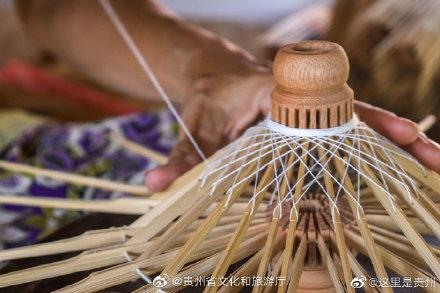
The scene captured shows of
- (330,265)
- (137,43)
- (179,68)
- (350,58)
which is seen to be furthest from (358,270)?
(350,58)

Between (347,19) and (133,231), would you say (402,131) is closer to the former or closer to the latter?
(133,231)

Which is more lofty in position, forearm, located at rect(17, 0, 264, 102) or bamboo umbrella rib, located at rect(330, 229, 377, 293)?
forearm, located at rect(17, 0, 264, 102)

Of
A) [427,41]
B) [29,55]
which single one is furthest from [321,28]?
[29,55]

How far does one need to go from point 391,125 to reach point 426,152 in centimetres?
5

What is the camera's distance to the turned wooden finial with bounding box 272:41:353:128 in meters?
0.61

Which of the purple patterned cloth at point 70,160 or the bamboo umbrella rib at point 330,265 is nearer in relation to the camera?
the bamboo umbrella rib at point 330,265

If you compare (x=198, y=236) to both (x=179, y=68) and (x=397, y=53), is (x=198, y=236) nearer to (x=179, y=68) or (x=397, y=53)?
(x=179, y=68)

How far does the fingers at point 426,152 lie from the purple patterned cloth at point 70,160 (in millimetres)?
678

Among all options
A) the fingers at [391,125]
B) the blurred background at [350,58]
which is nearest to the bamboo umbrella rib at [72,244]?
the fingers at [391,125]

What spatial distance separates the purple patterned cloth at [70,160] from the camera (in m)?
1.29

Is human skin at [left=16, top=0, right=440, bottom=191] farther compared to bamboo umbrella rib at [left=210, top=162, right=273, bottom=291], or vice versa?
human skin at [left=16, top=0, right=440, bottom=191]

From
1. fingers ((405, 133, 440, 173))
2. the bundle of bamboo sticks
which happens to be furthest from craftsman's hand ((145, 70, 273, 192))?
the bundle of bamboo sticks

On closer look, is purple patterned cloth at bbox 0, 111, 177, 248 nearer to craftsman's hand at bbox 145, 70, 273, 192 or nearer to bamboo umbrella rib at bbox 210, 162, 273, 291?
craftsman's hand at bbox 145, 70, 273, 192

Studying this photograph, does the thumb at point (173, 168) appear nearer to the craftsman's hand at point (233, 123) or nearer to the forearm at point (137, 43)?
the craftsman's hand at point (233, 123)
